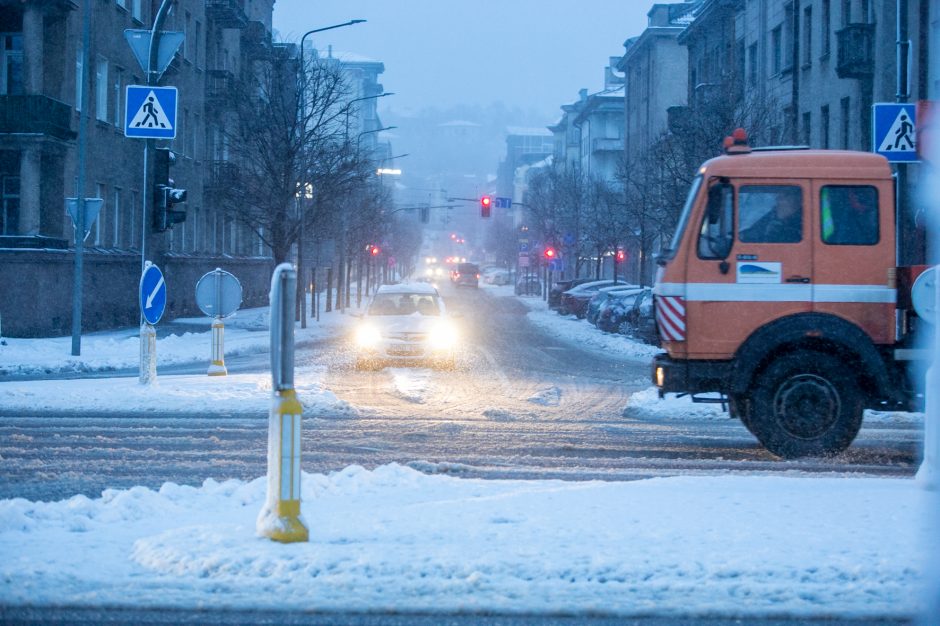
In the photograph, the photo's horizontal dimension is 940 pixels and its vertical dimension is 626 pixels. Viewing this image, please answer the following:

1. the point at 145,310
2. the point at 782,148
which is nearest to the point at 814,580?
the point at 782,148

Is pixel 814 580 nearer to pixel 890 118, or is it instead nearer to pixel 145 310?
pixel 890 118

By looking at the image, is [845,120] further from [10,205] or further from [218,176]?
[218,176]

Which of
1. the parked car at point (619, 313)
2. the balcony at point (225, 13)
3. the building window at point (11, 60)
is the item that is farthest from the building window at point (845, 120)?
the balcony at point (225, 13)

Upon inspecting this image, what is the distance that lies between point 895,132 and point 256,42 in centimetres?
4464

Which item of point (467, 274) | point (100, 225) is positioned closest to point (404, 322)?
point (100, 225)

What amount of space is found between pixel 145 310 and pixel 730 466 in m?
8.89

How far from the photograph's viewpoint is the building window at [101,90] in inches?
1332

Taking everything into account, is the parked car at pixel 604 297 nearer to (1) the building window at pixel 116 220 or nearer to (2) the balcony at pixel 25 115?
(1) the building window at pixel 116 220

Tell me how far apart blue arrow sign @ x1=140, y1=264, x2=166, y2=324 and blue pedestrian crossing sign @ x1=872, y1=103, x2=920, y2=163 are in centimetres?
931

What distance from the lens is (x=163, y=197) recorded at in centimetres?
1822

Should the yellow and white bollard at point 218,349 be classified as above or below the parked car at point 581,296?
below

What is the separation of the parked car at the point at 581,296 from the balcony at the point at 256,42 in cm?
1767

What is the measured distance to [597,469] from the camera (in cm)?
998

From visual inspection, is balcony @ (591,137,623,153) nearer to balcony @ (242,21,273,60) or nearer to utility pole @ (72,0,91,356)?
balcony @ (242,21,273,60)
